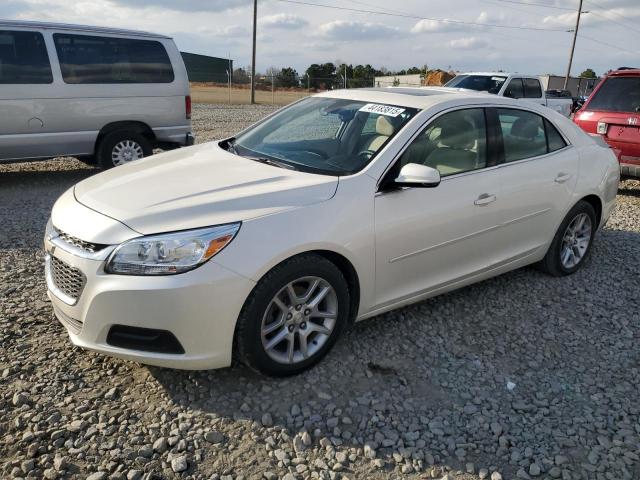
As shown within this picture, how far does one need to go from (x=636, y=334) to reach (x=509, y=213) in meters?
1.24

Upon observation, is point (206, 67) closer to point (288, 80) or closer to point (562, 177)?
point (288, 80)

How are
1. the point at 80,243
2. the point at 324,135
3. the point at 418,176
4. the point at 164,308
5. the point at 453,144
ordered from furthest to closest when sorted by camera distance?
the point at 324,135 < the point at 453,144 < the point at 418,176 < the point at 80,243 < the point at 164,308

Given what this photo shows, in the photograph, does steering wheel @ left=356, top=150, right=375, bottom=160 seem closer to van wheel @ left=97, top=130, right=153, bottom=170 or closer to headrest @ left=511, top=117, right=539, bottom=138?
headrest @ left=511, top=117, right=539, bottom=138

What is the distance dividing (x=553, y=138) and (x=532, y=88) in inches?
399

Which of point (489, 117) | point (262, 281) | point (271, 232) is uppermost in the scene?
point (489, 117)

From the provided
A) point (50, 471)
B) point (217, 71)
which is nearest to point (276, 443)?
point (50, 471)

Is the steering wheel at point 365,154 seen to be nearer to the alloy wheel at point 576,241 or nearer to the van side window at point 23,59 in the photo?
the alloy wheel at point 576,241

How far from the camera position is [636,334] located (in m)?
3.98

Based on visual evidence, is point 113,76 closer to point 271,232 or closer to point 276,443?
point 271,232

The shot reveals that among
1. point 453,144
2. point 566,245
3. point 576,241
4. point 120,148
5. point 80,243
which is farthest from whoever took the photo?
point 120,148

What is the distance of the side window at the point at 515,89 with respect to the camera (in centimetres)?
1290

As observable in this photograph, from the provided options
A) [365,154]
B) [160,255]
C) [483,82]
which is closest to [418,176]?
[365,154]

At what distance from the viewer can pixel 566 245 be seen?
489 centimetres

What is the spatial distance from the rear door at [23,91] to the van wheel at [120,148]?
80 centimetres
